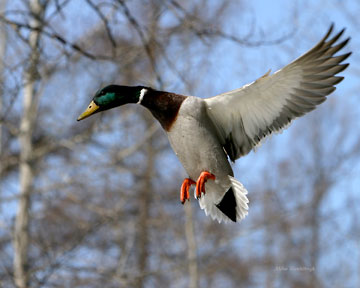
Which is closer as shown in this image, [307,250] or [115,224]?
[115,224]

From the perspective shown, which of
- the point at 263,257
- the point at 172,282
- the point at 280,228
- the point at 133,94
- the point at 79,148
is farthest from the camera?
the point at 280,228

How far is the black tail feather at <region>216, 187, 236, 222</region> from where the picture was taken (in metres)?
3.03

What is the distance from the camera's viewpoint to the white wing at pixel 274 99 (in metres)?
2.56

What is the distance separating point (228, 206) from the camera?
10.1ft

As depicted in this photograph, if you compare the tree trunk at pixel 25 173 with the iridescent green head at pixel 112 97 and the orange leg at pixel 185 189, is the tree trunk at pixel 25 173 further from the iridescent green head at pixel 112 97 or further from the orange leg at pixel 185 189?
the iridescent green head at pixel 112 97

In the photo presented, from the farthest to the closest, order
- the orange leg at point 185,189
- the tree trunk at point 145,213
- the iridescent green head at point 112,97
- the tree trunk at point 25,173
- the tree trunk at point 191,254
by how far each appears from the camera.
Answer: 1. the tree trunk at point 145,213
2. the tree trunk at point 191,254
3. the tree trunk at point 25,173
4. the orange leg at point 185,189
5. the iridescent green head at point 112,97

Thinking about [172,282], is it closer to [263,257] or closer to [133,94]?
[263,257]

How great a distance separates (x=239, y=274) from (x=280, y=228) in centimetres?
389

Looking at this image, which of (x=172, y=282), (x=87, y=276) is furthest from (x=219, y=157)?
(x=172, y=282)

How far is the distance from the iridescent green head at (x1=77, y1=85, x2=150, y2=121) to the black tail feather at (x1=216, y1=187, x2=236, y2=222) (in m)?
0.80

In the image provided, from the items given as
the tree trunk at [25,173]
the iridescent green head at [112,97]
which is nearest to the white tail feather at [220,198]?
the iridescent green head at [112,97]

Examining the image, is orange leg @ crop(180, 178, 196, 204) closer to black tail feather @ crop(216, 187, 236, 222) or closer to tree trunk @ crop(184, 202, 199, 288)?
black tail feather @ crop(216, 187, 236, 222)

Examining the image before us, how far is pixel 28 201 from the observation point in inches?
322

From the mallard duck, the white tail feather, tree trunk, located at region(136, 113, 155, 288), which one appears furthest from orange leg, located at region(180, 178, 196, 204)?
tree trunk, located at region(136, 113, 155, 288)
